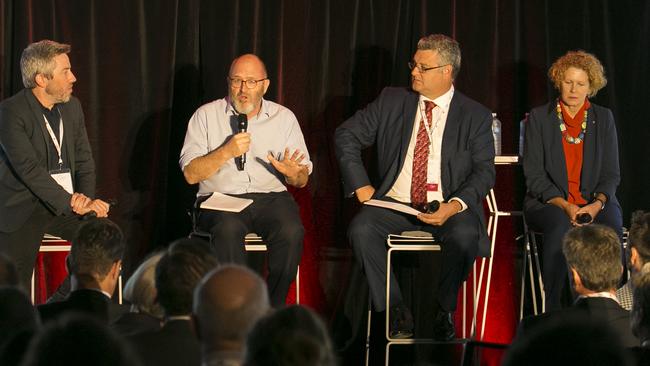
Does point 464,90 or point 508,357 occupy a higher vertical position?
point 464,90

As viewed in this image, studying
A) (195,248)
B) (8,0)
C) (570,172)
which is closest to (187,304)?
(195,248)

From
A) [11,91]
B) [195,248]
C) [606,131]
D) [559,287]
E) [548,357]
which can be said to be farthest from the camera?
[11,91]

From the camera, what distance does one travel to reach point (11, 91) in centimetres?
547

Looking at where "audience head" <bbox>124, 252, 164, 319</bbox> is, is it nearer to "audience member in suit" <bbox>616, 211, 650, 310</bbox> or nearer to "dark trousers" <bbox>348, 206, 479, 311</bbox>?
"audience member in suit" <bbox>616, 211, 650, 310</bbox>

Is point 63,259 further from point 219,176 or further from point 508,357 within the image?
point 508,357

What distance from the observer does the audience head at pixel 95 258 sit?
3.11 meters

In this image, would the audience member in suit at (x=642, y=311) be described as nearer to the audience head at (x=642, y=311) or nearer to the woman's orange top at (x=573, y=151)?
the audience head at (x=642, y=311)

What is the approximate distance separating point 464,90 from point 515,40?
431mm

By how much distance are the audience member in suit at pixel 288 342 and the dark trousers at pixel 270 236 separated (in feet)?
10.2

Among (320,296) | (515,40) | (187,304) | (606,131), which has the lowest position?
(320,296)

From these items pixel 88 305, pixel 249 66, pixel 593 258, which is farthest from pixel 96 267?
pixel 249 66

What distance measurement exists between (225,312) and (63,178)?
10.4 feet

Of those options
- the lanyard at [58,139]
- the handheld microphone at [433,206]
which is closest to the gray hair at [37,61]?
the lanyard at [58,139]

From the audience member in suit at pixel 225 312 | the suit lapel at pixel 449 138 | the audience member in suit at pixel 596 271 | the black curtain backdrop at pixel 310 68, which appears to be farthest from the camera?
the black curtain backdrop at pixel 310 68
